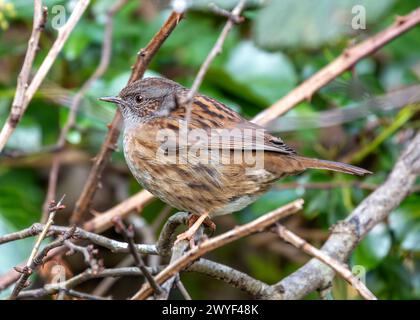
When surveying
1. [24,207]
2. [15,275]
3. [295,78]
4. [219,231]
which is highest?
[295,78]

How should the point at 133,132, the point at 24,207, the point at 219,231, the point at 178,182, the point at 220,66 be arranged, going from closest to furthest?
1. the point at 178,182
2. the point at 133,132
3. the point at 24,207
4. the point at 220,66
5. the point at 219,231

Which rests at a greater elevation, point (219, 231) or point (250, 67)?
point (250, 67)

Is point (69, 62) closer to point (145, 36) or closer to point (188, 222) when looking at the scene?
point (145, 36)

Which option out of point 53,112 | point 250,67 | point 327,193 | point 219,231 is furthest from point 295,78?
point 53,112

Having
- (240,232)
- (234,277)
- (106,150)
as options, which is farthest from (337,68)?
(240,232)

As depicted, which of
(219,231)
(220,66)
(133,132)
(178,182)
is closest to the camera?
(178,182)

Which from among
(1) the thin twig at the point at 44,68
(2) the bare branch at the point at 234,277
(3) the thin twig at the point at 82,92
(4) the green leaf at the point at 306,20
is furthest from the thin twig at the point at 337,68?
(1) the thin twig at the point at 44,68

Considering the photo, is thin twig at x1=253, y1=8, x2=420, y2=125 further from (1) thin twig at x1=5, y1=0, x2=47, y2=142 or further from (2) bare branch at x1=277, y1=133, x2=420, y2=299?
(1) thin twig at x1=5, y1=0, x2=47, y2=142
